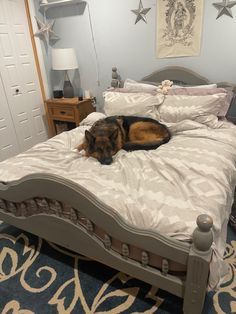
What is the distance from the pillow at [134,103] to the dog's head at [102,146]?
1.73ft

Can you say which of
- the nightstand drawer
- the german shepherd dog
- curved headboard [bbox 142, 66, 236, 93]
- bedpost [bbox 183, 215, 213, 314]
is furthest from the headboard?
bedpost [bbox 183, 215, 213, 314]

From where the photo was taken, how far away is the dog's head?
1.81 meters

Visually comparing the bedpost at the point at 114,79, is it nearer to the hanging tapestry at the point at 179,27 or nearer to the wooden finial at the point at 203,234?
the hanging tapestry at the point at 179,27

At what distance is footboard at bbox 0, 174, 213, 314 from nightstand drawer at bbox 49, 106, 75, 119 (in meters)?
1.77

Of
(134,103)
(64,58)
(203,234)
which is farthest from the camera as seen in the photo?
(64,58)

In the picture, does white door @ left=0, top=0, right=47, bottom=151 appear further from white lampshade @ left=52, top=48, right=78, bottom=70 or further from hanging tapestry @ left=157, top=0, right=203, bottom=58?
hanging tapestry @ left=157, top=0, right=203, bottom=58

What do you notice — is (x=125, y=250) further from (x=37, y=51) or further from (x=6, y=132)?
(x=37, y=51)

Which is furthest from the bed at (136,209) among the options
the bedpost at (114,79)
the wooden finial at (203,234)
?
the bedpost at (114,79)

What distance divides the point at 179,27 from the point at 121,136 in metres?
1.40

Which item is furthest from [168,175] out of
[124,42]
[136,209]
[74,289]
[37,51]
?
[37,51]

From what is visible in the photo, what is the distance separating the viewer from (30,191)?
144 centimetres

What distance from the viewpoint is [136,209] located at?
1.25 meters

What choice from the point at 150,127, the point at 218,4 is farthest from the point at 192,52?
the point at 150,127

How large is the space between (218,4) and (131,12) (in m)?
0.90
